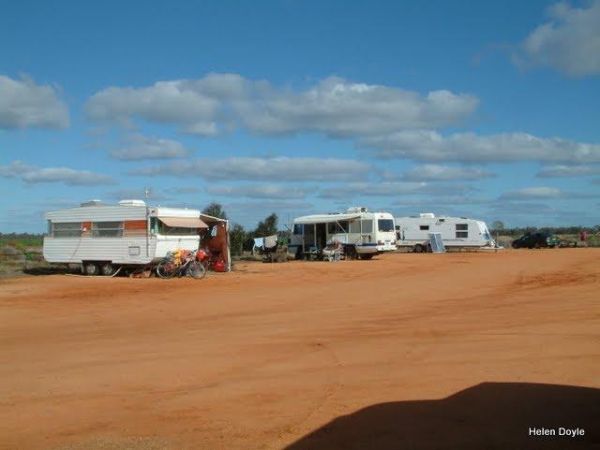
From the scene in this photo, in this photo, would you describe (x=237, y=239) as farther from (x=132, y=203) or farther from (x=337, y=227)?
(x=132, y=203)

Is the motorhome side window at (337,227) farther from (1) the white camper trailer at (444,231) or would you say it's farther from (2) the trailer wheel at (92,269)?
(2) the trailer wheel at (92,269)

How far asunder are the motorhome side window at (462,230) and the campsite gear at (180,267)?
2262 cm

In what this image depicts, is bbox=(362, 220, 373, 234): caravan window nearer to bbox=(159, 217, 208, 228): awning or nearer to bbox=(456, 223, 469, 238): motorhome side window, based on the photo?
bbox=(159, 217, 208, 228): awning

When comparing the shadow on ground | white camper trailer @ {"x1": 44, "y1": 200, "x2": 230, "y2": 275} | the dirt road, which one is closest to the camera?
the shadow on ground

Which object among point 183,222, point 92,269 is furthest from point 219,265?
point 92,269

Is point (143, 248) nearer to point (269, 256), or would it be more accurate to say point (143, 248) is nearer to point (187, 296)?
point (187, 296)

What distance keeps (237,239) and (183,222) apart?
1620cm

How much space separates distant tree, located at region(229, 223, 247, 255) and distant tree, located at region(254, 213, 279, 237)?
2.80 m

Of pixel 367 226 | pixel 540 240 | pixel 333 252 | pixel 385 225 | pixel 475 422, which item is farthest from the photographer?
pixel 540 240

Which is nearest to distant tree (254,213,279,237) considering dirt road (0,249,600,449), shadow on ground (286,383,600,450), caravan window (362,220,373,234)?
caravan window (362,220,373,234)

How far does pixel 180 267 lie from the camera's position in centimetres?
Answer: 2350

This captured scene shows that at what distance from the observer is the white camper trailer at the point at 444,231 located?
41.5 metres

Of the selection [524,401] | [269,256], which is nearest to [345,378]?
[524,401]

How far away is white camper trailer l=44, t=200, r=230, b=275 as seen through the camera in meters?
23.8
